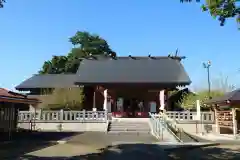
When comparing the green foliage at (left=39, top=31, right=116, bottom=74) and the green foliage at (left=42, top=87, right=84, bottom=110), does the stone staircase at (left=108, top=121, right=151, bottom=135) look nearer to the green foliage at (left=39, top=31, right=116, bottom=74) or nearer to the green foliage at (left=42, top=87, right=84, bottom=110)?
the green foliage at (left=42, top=87, right=84, bottom=110)

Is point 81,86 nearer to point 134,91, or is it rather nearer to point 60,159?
point 134,91

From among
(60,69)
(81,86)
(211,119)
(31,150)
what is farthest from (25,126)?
(60,69)

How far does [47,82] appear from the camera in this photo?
40438mm

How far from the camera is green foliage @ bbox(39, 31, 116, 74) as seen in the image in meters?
61.6

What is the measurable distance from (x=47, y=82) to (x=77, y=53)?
79.2 feet

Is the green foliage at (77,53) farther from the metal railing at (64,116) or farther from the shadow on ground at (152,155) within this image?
the shadow on ground at (152,155)

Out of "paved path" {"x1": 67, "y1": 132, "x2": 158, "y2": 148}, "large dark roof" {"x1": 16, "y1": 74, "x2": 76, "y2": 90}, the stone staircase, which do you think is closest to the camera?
"paved path" {"x1": 67, "y1": 132, "x2": 158, "y2": 148}

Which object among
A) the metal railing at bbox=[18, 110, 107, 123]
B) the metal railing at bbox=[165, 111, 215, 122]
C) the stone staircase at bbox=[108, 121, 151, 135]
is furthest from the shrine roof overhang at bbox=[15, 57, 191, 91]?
the stone staircase at bbox=[108, 121, 151, 135]

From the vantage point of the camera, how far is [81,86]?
34312 millimetres

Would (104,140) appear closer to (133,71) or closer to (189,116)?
(189,116)

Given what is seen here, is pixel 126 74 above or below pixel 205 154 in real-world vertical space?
above

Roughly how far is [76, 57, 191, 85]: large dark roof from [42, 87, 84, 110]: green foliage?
63.5 inches

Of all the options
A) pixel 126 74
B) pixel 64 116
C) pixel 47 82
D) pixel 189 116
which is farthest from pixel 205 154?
pixel 47 82

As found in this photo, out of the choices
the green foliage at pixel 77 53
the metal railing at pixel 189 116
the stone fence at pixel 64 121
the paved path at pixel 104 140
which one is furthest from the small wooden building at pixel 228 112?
the green foliage at pixel 77 53
